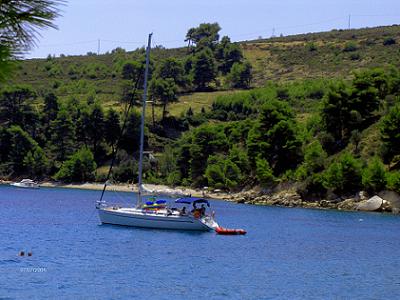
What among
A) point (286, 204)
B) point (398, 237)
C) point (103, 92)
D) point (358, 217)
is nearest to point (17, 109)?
point (103, 92)

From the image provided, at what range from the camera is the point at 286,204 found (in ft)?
286

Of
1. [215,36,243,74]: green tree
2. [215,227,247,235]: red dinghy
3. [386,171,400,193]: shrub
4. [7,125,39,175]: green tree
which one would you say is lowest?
[215,227,247,235]: red dinghy

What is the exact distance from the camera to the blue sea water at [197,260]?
29688 mm

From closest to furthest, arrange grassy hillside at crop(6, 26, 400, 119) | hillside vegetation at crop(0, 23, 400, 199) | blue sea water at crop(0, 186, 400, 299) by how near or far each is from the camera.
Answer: blue sea water at crop(0, 186, 400, 299), hillside vegetation at crop(0, 23, 400, 199), grassy hillside at crop(6, 26, 400, 119)

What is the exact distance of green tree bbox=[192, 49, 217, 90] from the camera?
155m

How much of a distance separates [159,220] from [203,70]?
4208 inches

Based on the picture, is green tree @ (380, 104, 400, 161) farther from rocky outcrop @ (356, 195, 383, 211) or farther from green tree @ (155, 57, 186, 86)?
green tree @ (155, 57, 186, 86)

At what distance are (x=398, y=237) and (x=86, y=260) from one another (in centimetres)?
2549

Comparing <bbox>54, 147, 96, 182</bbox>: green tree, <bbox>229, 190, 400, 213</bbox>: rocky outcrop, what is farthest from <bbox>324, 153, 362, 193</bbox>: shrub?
<bbox>54, 147, 96, 182</bbox>: green tree

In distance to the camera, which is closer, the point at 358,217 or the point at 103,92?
the point at 358,217

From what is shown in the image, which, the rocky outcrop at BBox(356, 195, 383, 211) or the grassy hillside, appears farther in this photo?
the grassy hillside

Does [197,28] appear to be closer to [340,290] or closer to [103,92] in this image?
[103,92]

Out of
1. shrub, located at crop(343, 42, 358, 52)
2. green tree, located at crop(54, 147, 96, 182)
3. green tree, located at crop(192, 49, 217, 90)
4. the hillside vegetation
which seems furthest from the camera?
shrub, located at crop(343, 42, 358, 52)

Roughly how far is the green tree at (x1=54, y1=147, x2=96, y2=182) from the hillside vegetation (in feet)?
0.72
